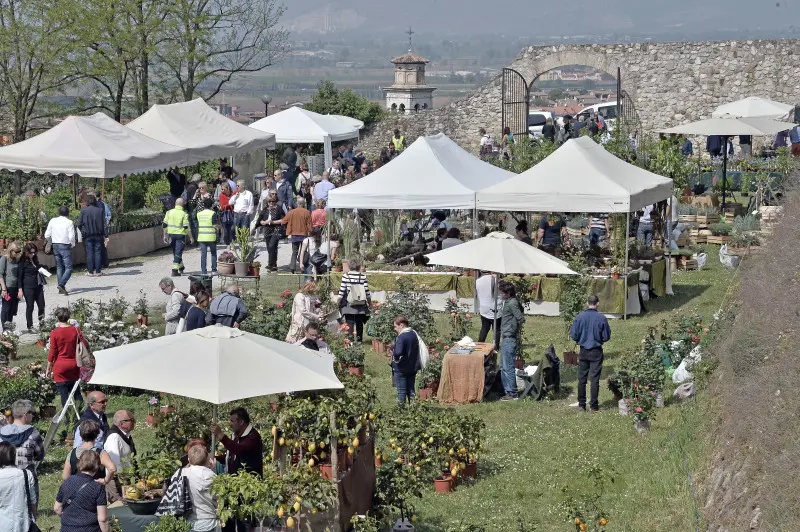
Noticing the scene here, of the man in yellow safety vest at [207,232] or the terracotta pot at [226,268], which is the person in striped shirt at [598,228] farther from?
the man in yellow safety vest at [207,232]

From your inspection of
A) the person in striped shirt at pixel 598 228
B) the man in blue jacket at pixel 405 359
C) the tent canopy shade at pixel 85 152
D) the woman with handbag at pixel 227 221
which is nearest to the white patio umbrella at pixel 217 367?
the man in blue jacket at pixel 405 359

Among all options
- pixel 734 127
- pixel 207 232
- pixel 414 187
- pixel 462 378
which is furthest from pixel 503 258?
pixel 734 127

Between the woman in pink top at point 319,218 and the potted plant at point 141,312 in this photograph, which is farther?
the woman in pink top at point 319,218

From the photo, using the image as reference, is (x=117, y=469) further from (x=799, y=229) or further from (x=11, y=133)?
(x=11, y=133)

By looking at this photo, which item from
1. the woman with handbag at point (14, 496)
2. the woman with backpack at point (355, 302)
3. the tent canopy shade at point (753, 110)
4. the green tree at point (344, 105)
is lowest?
the woman with handbag at point (14, 496)

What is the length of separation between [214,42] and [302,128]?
8.10 m

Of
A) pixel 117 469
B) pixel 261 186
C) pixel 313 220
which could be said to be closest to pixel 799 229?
pixel 117 469

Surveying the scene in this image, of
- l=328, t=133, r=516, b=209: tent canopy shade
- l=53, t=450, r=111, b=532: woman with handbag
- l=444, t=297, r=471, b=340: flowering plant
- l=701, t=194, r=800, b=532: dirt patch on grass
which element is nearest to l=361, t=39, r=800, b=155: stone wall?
l=328, t=133, r=516, b=209: tent canopy shade

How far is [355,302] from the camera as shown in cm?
1587

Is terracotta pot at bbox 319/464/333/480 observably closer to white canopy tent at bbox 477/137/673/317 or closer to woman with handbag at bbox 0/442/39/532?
woman with handbag at bbox 0/442/39/532

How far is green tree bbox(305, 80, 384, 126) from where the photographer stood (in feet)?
128

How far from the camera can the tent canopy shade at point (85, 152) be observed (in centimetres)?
2094

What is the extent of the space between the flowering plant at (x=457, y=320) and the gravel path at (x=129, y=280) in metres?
4.43

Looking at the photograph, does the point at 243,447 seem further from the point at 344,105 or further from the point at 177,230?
the point at 344,105
